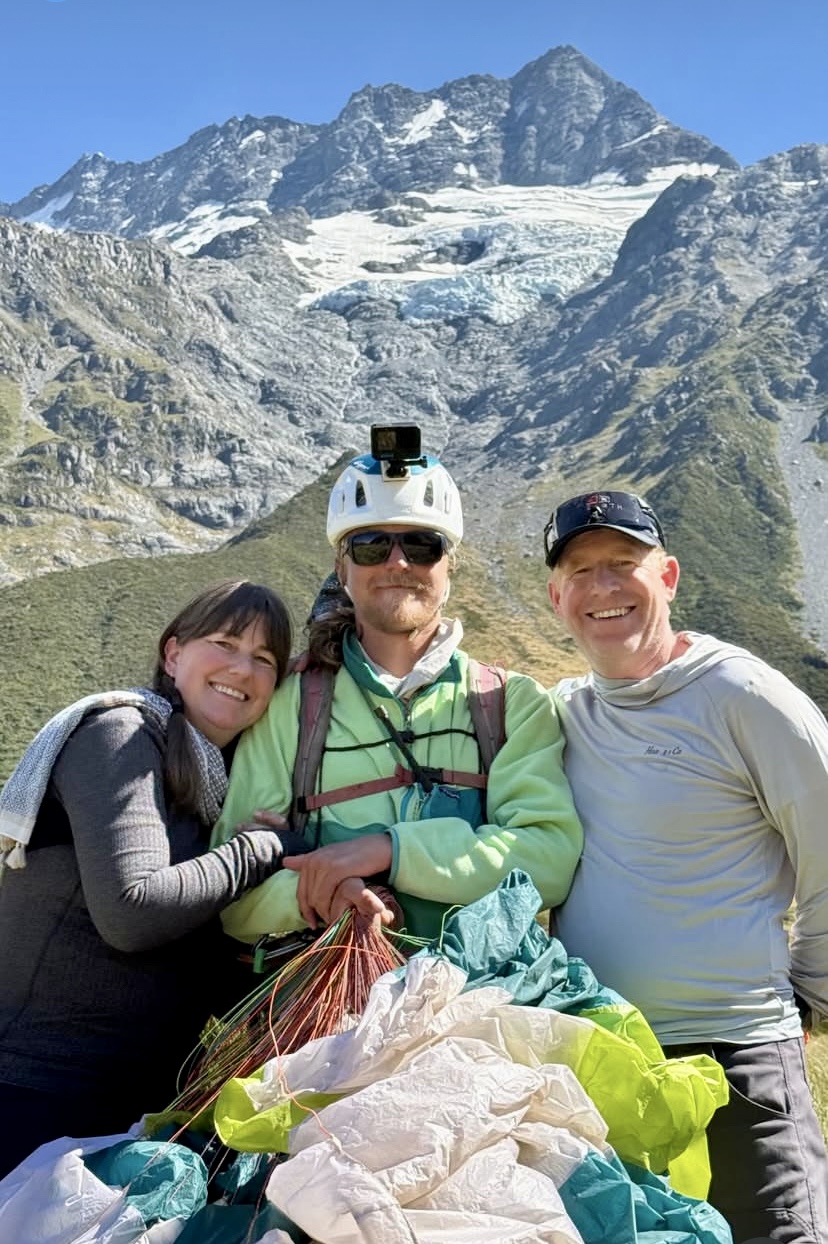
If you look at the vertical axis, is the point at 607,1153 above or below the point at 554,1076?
below

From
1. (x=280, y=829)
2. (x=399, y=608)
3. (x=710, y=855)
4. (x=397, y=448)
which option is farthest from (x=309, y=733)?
(x=710, y=855)

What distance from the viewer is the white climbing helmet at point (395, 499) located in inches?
194

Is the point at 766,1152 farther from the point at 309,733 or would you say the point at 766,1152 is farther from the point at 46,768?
the point at 46,768

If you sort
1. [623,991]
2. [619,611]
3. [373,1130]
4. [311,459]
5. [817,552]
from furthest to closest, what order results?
1. [311,459]
2. [817,552]
3. [619,611]
4. [623,991]
5. [373,1130]

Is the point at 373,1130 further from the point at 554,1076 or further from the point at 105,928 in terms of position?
the point at 105,928

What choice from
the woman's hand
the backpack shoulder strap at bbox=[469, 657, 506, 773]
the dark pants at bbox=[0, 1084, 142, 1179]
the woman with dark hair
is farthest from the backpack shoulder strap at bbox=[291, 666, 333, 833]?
the dark pants at bbox=[0, 1084, 142, 1179]

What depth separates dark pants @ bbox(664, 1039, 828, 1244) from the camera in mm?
3896

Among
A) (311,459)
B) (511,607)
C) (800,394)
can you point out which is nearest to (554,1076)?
(511,607)

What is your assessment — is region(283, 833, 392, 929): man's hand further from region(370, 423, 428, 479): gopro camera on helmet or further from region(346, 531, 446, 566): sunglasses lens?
region(370, 423, 428, 479): gopro camera on helmet

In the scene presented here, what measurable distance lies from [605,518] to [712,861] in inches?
57.9

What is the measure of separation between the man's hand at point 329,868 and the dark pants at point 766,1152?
135cm

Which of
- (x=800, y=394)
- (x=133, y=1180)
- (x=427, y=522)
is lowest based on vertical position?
(x=133, y=1180)

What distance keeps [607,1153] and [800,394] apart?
16158 cm

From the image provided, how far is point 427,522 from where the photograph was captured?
4.94 m
